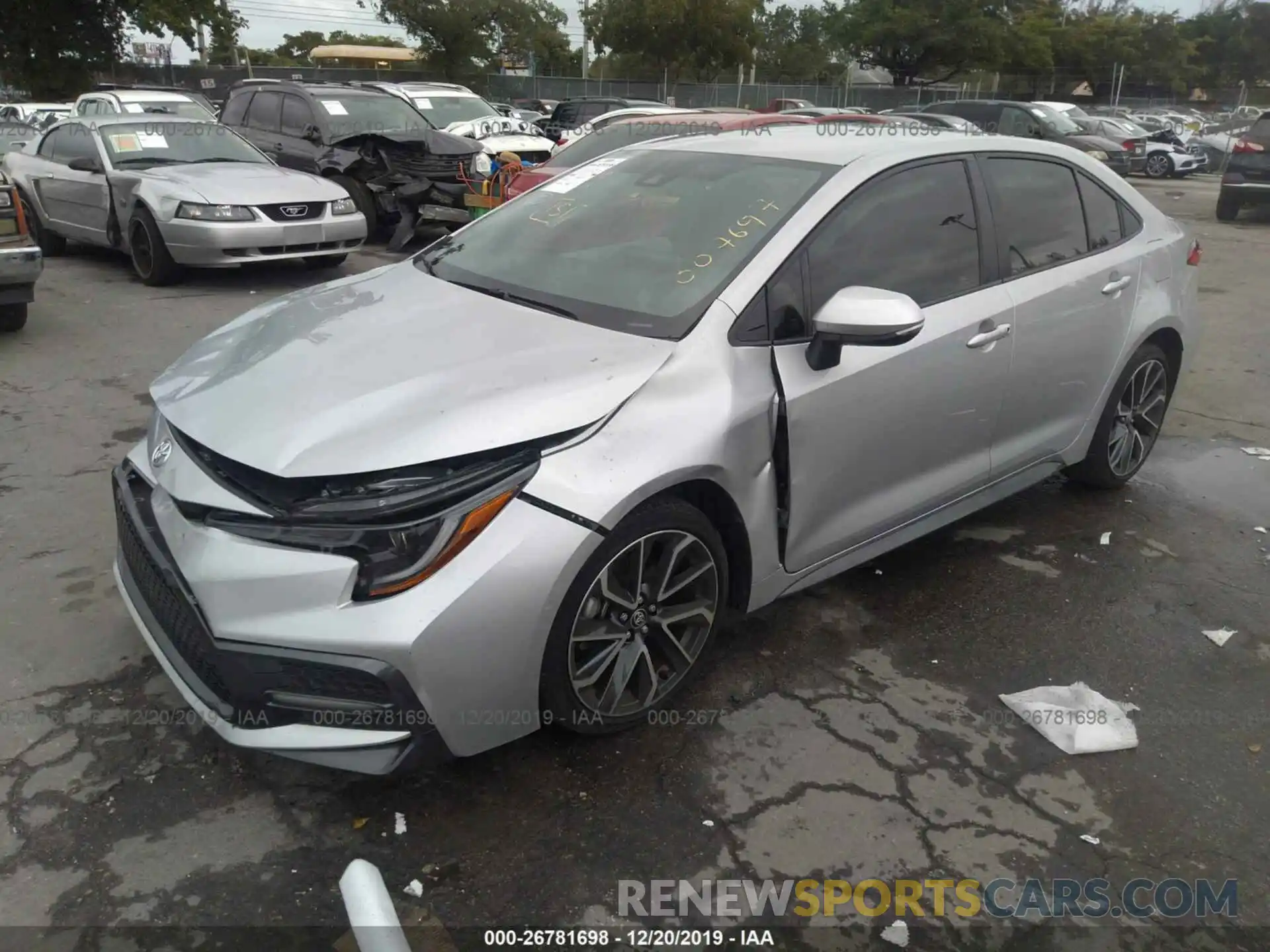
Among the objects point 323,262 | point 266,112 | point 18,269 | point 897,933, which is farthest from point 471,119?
point 897,933

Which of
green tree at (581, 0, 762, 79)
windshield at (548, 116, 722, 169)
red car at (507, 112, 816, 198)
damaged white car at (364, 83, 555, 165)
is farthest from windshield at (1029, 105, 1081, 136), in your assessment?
green tree at (581, 0, 762, 79)

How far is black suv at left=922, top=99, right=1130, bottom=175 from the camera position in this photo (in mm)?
18656

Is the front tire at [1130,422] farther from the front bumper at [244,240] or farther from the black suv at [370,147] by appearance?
the black suv at [370,147]

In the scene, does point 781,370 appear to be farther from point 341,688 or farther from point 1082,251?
point 1082,251

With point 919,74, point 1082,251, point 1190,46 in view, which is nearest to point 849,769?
point 1082,251

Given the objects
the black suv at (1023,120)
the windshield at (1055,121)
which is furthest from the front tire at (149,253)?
the windshield at (1055,121)

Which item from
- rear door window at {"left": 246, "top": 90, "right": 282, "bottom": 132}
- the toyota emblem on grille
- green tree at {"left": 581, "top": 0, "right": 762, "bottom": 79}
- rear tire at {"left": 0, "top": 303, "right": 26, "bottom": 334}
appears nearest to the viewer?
the toyota emblem on grille

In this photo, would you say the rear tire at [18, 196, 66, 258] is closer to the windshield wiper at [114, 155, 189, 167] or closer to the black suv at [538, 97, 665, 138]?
the windshield wiper at [114, 155, 189, 167]

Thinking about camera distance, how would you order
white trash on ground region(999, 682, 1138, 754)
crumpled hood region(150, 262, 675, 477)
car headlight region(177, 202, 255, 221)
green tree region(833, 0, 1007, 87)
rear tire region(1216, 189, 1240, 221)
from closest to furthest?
crumpled hood region(150, 262, 675, 477) → white trash on ground region(999, 682, 1138, 754) → car headlight region(177, 202, 255, 221) → rear tire region(1216, 189, 1240, 221) → green tree region(833, 0, 1007, 87)

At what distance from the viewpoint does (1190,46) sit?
2196 inches

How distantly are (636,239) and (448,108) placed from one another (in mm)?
11520

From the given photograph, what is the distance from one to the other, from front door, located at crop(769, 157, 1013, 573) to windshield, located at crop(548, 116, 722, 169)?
545 centimetres

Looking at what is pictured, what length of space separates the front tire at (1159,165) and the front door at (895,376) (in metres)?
24.0

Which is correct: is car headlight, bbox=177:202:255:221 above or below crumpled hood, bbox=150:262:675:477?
below
